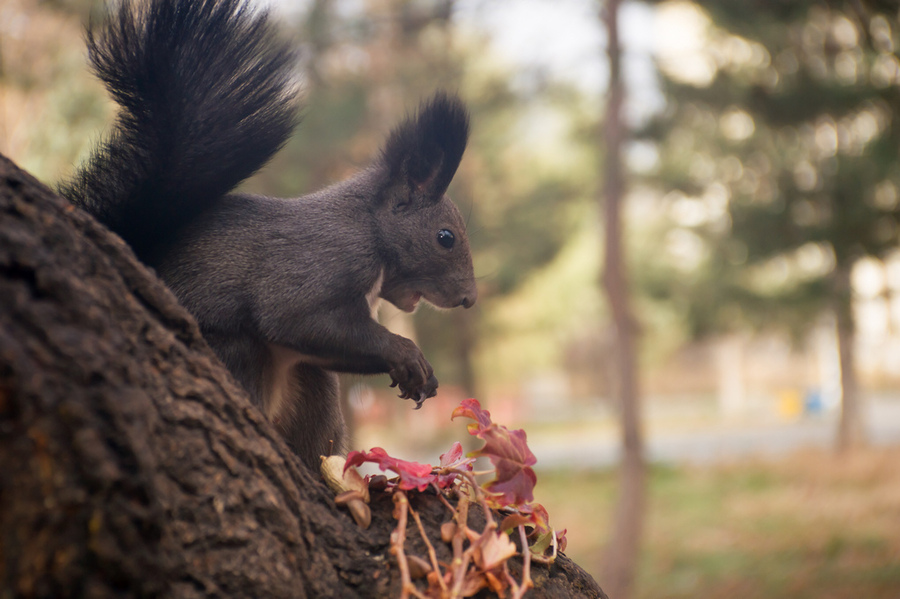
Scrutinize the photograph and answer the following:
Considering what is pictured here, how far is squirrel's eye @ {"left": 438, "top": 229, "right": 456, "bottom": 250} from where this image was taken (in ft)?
4.61

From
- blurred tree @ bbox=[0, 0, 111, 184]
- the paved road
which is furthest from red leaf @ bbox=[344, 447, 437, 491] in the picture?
the paved road

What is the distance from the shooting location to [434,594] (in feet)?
2.79

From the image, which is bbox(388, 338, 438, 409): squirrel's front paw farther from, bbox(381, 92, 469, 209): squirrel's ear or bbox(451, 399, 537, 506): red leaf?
bbox(381, 92, 469, 209): squirrel's ear

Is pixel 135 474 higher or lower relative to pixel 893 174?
lower

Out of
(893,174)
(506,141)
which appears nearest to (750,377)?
(506,141)

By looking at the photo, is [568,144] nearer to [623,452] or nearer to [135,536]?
[623,452]

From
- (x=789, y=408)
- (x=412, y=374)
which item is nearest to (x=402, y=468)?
(x=412, y=374)

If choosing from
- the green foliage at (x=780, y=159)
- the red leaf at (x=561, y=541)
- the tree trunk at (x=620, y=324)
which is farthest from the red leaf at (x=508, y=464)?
the tree trunk at (x=620, y=324)

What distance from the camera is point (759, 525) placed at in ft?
23.8

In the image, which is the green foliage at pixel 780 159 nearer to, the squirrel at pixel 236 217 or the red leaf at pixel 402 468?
the squirrel at pixel 236 217

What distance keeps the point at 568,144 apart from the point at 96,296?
918cm

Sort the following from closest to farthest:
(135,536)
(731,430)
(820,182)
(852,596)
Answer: (135,536) → (852,596) → (820,182) → (731,430)

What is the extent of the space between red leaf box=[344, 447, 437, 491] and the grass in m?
5.38

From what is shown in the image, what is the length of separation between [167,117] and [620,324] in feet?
16.0
